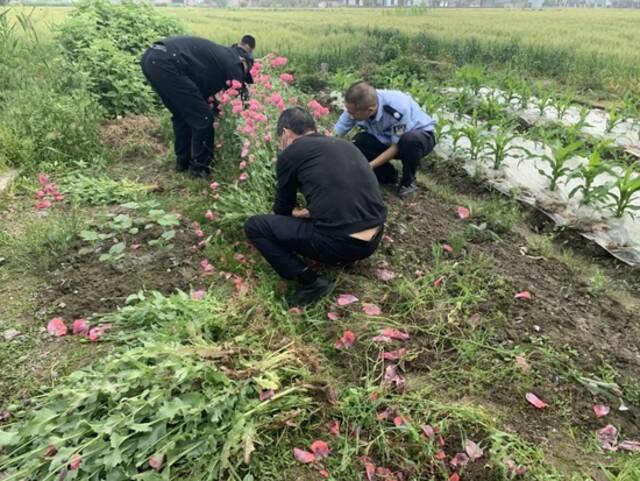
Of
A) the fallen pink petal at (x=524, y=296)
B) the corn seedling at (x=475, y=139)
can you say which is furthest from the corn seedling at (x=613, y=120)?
the fallen pink petal at (x=524, y=296)

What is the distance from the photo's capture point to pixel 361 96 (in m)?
3.77

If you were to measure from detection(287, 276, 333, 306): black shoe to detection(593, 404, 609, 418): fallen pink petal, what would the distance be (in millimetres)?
1548

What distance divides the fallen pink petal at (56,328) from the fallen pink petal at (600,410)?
2751mm

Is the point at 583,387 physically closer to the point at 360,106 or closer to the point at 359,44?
the point at 360,106

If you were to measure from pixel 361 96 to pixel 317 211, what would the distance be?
4.57 ft

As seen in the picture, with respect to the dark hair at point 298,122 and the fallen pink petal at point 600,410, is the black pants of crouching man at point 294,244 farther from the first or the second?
the fallen pink petal at point 600,410

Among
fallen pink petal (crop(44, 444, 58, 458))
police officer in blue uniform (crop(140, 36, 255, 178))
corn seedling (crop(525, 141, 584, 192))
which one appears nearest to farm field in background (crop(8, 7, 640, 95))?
corn seedling (crop(525, 141, 584, 192))

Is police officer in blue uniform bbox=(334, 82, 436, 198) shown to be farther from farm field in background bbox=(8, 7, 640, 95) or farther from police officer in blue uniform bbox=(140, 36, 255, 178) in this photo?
farm field in background bbox=(8, 7, 640, 95)

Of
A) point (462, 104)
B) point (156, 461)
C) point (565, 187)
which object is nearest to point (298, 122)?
point (156, 461)

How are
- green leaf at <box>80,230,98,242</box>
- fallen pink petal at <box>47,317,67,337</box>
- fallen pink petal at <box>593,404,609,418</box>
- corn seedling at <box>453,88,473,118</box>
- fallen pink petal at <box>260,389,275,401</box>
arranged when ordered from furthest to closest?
corn seedling at <box>453,88,473,118</box> → green leaf at <box>80,230,98,242</box> → fallen pink petal at <box>47,317,67,337</box> → fallen pink petal at <box>593,404,609,418</box> → fallen pink petal at <box>260,389,275,401</box>

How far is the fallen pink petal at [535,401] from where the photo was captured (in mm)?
2292

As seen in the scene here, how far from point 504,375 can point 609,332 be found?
0.83 metres

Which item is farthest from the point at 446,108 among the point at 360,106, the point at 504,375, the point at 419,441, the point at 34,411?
the point at 34,411

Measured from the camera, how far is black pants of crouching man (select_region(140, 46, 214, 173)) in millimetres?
→ 4062
